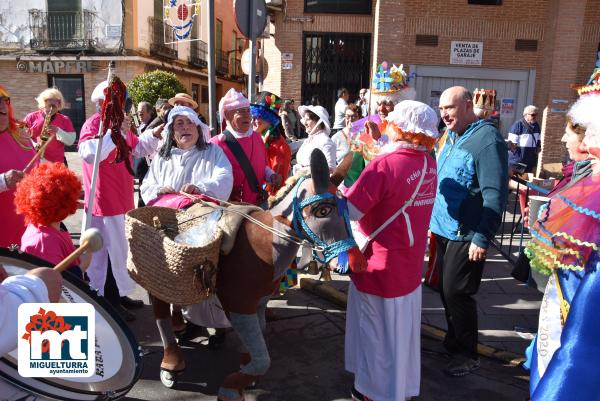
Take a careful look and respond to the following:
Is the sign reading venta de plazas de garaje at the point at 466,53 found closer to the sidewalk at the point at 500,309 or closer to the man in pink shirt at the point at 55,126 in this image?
the sidewalk at the point at 500,309

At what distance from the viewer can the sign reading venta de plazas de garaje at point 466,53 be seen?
12062 millimetres

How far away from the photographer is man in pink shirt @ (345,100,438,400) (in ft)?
8.98

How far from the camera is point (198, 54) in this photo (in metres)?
27.4

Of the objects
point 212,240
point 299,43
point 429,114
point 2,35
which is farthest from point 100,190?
point 2,35

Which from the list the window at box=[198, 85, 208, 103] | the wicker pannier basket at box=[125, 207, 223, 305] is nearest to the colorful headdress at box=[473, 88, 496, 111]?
the wicker pannier basket at box=[125, 207, 223, 305]

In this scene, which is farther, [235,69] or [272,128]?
[235,69]

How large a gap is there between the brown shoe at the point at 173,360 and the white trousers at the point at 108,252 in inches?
44.7

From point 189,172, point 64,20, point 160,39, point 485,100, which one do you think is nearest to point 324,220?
point 189,172

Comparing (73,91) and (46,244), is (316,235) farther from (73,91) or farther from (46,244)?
(73,91)

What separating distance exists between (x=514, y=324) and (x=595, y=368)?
2451mm

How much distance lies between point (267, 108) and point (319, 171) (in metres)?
2.64

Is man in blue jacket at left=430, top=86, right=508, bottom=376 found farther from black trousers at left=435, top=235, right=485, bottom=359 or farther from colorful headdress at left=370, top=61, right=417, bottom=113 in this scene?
colorful headdress at left=370, top=61, right=417, bottom=113

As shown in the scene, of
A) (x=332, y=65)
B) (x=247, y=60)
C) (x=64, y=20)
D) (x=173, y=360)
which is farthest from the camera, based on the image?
(x=64, y=20)

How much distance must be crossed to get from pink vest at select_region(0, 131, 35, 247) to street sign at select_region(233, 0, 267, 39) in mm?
2473
